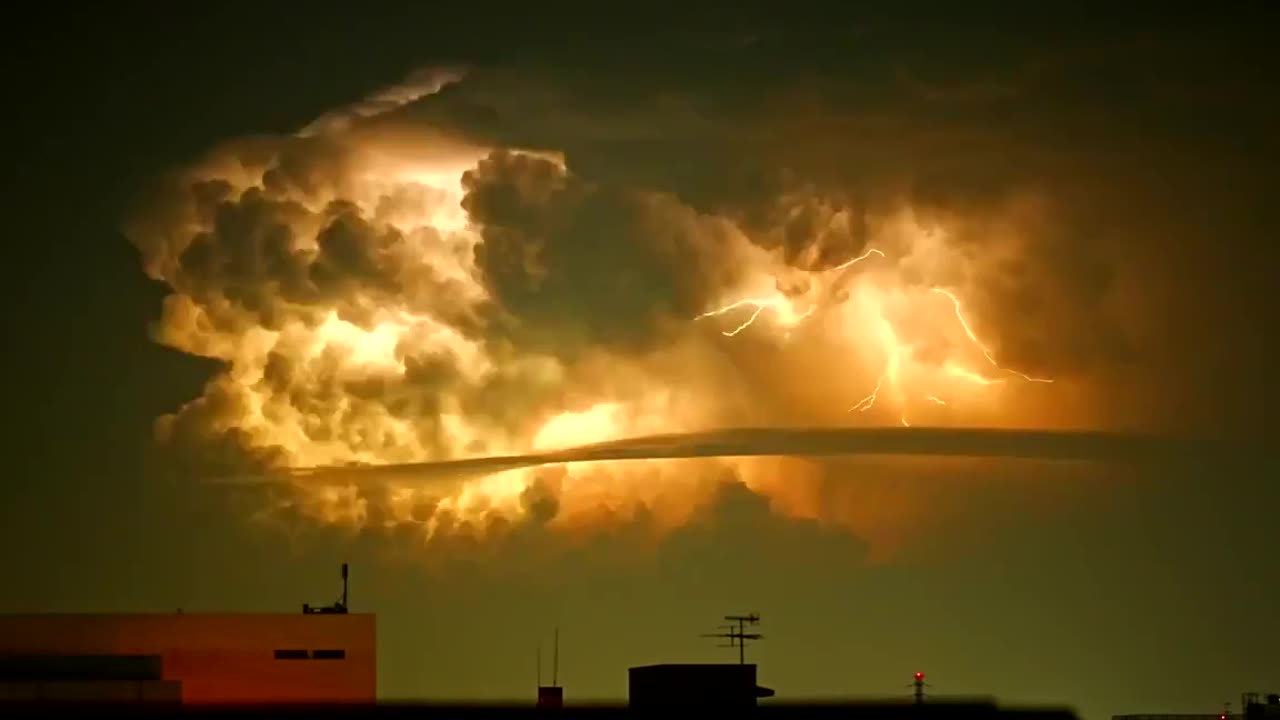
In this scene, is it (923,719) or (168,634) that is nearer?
(923,719)

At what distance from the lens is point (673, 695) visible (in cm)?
5966

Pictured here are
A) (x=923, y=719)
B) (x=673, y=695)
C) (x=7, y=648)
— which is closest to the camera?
(x=923, y=719)

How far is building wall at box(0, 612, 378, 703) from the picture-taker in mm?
66688

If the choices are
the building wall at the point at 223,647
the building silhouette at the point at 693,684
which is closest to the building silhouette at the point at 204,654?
the building wall at the point at 223,647

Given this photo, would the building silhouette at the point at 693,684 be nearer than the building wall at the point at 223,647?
Yes

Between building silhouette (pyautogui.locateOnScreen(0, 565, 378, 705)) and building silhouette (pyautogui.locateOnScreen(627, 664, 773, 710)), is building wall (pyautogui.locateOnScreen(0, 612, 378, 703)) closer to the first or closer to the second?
building silhouette (pyautogui.locateOnScreen(0, 565, 378, 705))

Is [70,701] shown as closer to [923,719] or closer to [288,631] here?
[288,631]

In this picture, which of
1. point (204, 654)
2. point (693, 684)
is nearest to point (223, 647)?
point (204, 654)

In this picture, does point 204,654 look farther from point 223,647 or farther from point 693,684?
point 693,684

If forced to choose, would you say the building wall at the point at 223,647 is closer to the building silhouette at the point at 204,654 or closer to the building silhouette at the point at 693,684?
the building silhouette at the point at 204,654

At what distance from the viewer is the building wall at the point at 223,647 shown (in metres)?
66.7

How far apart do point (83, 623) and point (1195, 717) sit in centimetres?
5126

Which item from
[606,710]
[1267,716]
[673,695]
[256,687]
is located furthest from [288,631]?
[1267,716]

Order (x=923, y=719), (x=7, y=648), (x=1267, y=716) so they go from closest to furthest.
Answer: (x=923, y=719) < (x=7, y=648) < (x=1267, y=716)
